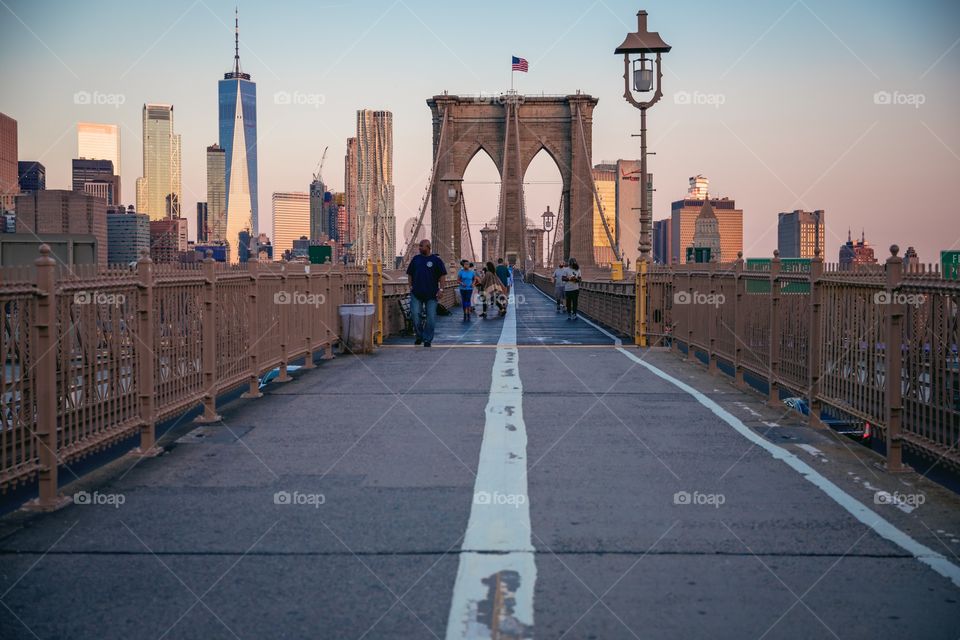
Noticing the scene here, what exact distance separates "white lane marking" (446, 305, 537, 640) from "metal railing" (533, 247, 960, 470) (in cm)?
284

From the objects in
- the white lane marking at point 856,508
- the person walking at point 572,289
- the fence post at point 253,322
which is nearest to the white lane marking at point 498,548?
the white lane marking at point 856,508

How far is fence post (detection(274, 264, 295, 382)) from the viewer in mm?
13383

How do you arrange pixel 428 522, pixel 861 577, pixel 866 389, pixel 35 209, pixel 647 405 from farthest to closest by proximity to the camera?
pixel 35 209 < pixel 647 405 < pixel 866 389 < pixel 428 522 < pixel 861 577

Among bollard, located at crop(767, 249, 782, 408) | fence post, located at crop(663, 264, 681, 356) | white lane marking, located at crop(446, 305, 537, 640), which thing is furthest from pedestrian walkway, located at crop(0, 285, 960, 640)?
fence post, located at crop(663, 264, 681, 356)

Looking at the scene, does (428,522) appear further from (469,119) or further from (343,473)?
(469,119)

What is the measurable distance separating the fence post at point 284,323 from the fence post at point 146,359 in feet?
16.4

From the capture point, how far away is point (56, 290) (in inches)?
261

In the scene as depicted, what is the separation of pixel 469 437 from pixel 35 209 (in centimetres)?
17333

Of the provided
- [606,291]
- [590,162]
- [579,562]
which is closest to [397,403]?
[579,562]

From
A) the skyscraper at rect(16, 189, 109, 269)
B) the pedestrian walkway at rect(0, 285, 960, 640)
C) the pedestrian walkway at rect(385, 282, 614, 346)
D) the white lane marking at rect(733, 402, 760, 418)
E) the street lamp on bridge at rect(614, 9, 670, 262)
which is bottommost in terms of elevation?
the pedestrian walkway at rect(0, 285, 960, 640)

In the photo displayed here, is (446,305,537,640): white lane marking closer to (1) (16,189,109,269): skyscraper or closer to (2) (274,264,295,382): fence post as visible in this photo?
(2) (274,264,295,382): fence post

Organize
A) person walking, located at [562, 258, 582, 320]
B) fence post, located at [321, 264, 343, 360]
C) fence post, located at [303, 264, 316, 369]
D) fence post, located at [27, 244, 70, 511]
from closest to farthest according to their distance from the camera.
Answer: fence post, located at [27, 244, 70, 511]
fence post, located at [303, 264, 316, 369]
fence post, located at [321, 264, 343, 360]
person walking, located at [562, 258, 582, 320]

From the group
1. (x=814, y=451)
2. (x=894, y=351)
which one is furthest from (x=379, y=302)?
(x=894, y=351)

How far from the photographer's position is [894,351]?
7645mm
